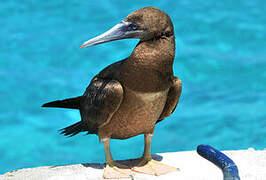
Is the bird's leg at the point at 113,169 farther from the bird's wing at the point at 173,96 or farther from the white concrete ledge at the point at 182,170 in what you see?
the bird's wing at the point at 173,96

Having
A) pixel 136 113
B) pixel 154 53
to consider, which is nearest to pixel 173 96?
pixel 136 113

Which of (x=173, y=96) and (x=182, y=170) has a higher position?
(x=173, y=96)

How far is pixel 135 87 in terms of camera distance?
7.97 ft

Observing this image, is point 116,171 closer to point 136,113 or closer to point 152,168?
point 152,168

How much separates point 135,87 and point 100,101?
0.25m

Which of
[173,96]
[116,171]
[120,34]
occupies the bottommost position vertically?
[116,171]

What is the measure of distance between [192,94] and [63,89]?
1752 mm

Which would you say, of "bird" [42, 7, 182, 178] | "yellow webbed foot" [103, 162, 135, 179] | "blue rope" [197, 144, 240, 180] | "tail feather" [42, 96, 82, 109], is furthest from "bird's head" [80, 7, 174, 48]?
"blue rope" [197, 144, 240, 180]

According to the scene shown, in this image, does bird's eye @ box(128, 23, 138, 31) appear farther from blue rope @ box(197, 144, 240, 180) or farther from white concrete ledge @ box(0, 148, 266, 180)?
blue rope @ box(197, 144, 240, 180)

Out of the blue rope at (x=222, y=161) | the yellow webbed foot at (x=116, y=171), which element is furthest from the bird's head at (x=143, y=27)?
the blue rope at (x=222, y=161)

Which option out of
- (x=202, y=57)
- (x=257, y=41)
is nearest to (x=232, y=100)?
(x=202, y=57)

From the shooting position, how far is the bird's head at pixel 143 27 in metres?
2.35

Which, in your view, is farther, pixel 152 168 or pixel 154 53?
pixel 152 168

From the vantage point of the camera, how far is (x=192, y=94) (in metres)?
5.76
